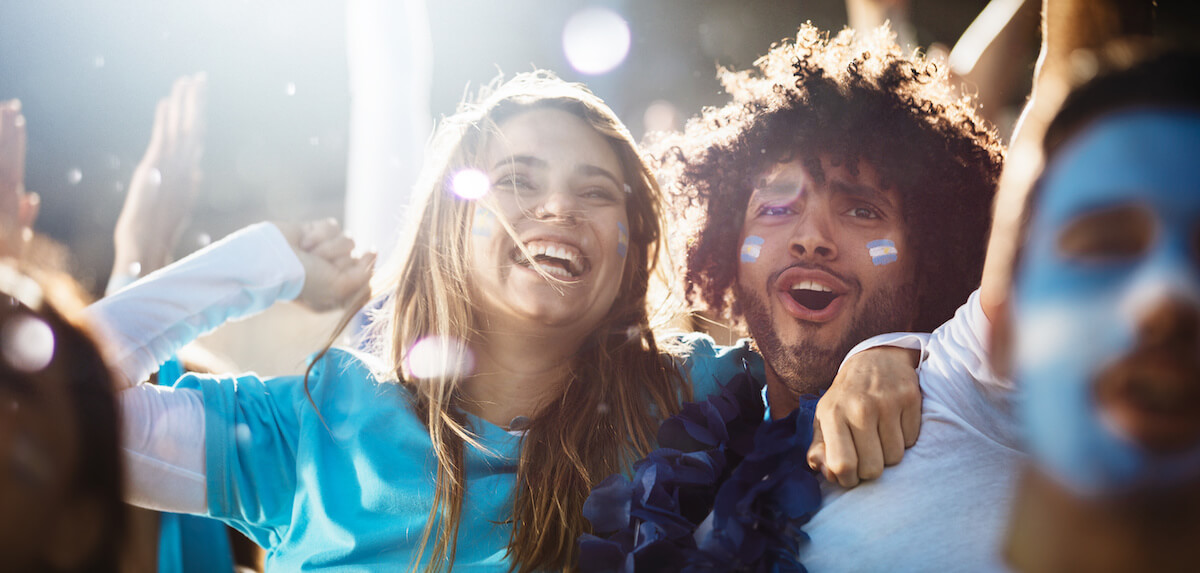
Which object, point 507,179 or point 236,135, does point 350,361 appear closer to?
point 507,179

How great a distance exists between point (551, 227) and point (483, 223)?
171 millimetres

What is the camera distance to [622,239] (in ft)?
5.24

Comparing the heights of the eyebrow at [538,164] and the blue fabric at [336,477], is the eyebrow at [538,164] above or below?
above

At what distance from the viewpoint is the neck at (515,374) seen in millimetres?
1539

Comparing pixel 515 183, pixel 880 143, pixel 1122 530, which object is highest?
pixel 880 143

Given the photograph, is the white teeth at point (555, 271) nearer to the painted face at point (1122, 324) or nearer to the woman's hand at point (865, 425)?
the woman's hand at point (865, 425)

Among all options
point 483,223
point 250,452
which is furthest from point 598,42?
point 250,452

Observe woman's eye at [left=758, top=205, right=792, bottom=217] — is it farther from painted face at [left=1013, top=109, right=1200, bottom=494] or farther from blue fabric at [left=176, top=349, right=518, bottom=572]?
painted face at [left=1013, top=109, right=1200, bottom=494]

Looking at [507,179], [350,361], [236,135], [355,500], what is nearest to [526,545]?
[355,500]

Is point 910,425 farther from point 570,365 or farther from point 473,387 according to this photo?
point 473,387

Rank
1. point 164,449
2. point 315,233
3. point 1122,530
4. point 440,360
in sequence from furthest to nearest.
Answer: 1. point 315,233
2. point 440,360
3. point 164,449
4. point 1122,530

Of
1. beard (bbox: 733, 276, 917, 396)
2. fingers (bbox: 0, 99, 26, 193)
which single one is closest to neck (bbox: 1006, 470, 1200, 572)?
beard (bbox: 733, 276, 917, 396)

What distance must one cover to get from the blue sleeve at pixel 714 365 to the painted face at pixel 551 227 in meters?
0.24

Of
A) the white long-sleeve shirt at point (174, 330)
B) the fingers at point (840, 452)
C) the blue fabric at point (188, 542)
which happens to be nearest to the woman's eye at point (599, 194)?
the white long-sleeve shirt at point (174, 330)
